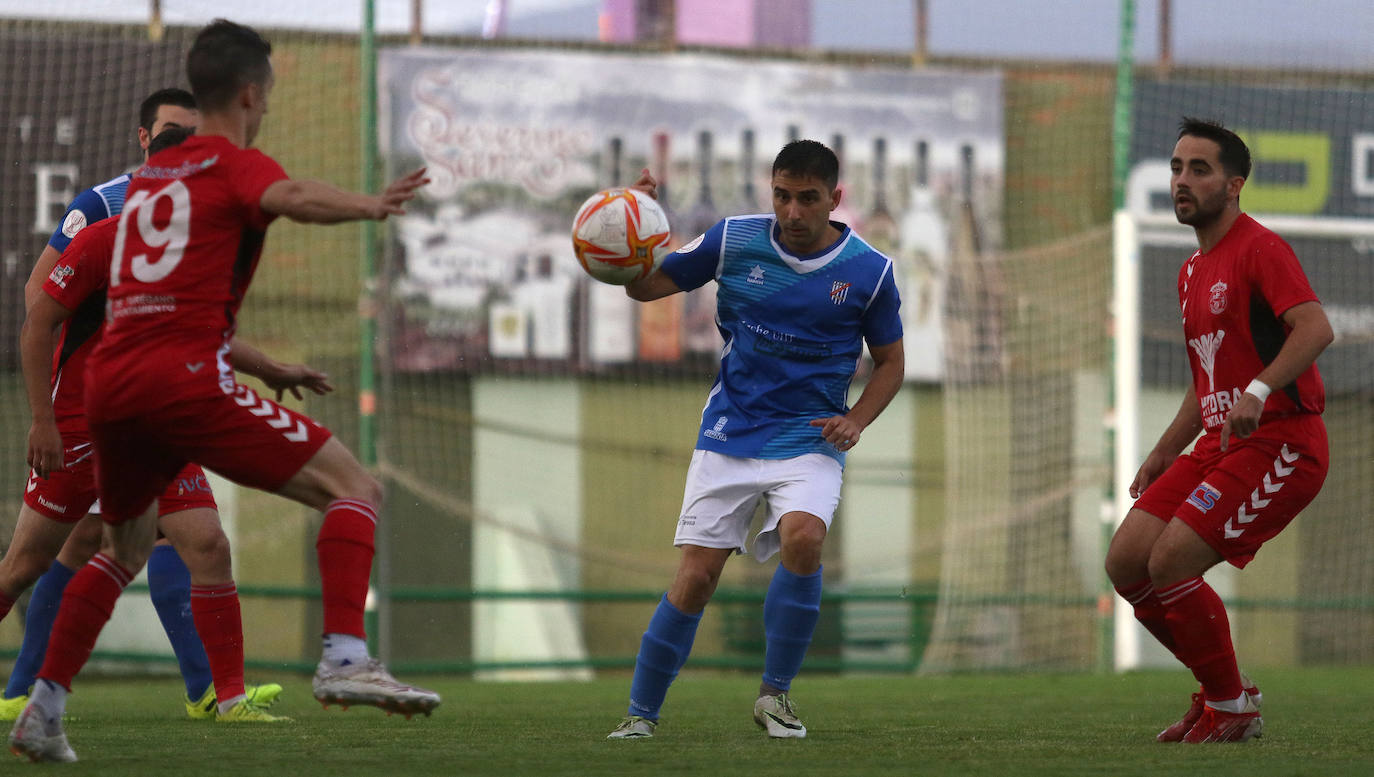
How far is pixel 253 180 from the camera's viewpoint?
13.0 feet

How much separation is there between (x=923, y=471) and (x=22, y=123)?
24.7ft

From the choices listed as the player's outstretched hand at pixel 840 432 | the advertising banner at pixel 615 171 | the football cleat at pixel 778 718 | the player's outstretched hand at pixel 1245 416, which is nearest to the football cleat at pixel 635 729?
the football cleat at pixel 778 718

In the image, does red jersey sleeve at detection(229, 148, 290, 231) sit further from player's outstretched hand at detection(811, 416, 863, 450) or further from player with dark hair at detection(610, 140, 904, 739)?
player's outstretched hand at detection(811, 416, 863, 450)

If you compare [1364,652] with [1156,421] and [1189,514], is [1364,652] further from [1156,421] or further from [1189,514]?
[1189,514]

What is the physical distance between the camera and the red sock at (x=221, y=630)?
18.6 feet

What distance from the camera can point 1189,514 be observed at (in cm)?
514

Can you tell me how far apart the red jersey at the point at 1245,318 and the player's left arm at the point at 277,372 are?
276cm

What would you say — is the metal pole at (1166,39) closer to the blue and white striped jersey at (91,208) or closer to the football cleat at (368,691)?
the blue and white striped jersey at (91,208)

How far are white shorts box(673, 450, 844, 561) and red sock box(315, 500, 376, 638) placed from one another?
137 centimetres

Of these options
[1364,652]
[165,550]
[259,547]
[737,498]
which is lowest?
[1364,652]

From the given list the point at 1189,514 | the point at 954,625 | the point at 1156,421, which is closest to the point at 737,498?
the point at 1189,514

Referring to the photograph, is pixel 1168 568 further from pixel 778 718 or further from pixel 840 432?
pixel 778 718

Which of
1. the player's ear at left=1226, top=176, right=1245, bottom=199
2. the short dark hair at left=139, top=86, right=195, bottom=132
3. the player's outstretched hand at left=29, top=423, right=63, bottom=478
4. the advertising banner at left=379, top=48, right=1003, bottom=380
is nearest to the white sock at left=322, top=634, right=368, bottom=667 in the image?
the player's outstretched hand at left=29, top=423, right=63, bottom=478

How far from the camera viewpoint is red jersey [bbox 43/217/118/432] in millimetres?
5113
